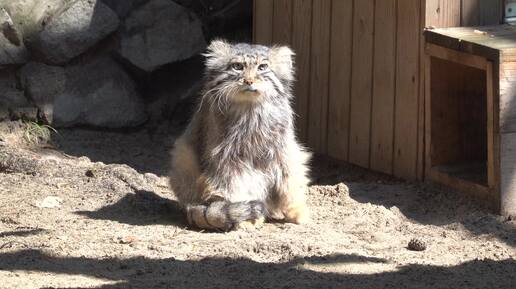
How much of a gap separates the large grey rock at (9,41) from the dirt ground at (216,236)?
0.68m

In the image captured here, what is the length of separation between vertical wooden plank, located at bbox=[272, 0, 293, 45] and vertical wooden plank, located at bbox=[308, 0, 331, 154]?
1.13 feet

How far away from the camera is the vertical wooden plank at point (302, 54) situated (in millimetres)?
8141

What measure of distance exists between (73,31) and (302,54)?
1906mm

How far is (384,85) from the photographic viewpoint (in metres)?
7.40

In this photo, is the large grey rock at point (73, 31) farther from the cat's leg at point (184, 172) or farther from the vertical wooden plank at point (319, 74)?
the cat's leg at point (184, 172)

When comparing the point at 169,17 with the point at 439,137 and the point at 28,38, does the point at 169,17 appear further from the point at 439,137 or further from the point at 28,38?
the point at 439,137

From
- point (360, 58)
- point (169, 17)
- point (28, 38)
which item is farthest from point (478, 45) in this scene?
point (28, 38)

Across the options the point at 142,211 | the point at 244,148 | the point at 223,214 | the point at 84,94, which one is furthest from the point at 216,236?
the point at 84,94

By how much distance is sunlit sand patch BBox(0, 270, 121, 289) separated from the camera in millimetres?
5012

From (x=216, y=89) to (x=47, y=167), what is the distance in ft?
5.19

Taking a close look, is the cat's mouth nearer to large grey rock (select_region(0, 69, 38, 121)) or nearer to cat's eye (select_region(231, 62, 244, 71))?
cat's eye (select_region(231, 62, 244, 71))

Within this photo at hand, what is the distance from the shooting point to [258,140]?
6.51 metres

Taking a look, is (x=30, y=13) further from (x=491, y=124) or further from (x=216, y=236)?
(x=491, y=124)

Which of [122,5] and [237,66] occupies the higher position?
[122,5]
